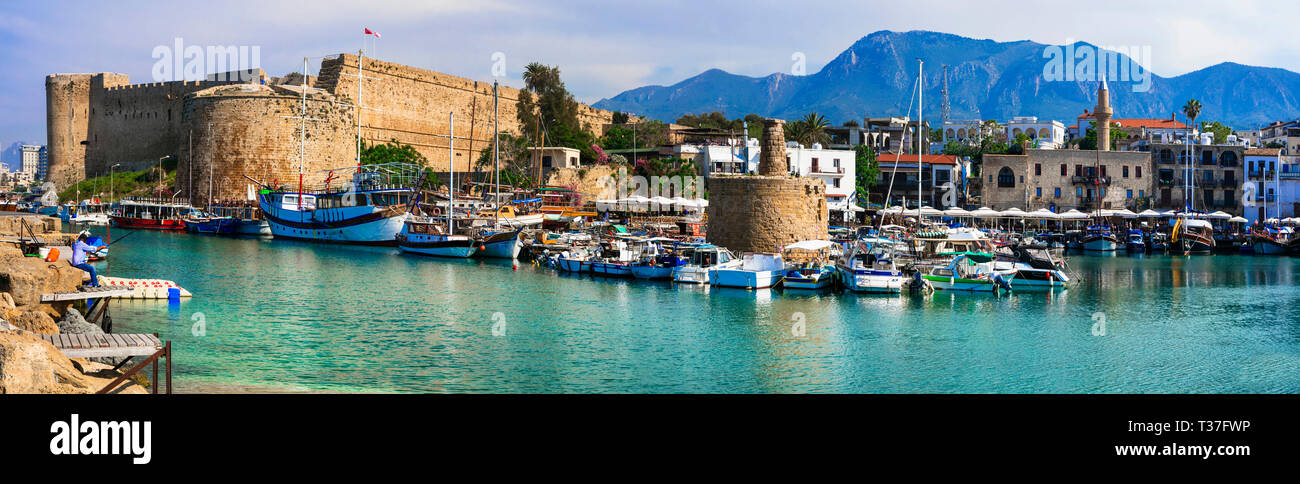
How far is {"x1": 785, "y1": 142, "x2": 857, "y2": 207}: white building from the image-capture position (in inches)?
1821

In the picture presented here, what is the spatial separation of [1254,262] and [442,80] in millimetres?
38594

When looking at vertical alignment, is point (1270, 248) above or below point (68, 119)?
below

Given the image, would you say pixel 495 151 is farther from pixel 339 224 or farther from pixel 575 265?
pixel 575 265

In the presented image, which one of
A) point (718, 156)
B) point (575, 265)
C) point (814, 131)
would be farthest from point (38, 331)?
point (814, 131)

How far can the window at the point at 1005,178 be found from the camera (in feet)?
170

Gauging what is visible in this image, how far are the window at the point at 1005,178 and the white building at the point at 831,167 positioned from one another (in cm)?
869

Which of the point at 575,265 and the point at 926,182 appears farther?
the point at 926,182

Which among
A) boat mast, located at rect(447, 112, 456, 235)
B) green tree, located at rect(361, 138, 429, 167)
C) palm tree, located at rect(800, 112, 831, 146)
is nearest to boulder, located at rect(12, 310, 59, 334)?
boat mast, located at rect(447, 112, 456, 235)

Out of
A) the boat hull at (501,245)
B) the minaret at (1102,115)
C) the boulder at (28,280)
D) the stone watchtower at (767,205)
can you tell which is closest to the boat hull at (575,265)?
the stone watchtower at (767,205)

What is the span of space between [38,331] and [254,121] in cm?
3939

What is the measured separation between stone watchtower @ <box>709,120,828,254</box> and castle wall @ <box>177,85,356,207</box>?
1103 inches

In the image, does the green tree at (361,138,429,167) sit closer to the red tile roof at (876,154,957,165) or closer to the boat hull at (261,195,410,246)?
the boat hull at (261,195,410,246)

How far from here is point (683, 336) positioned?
16.1 metres
